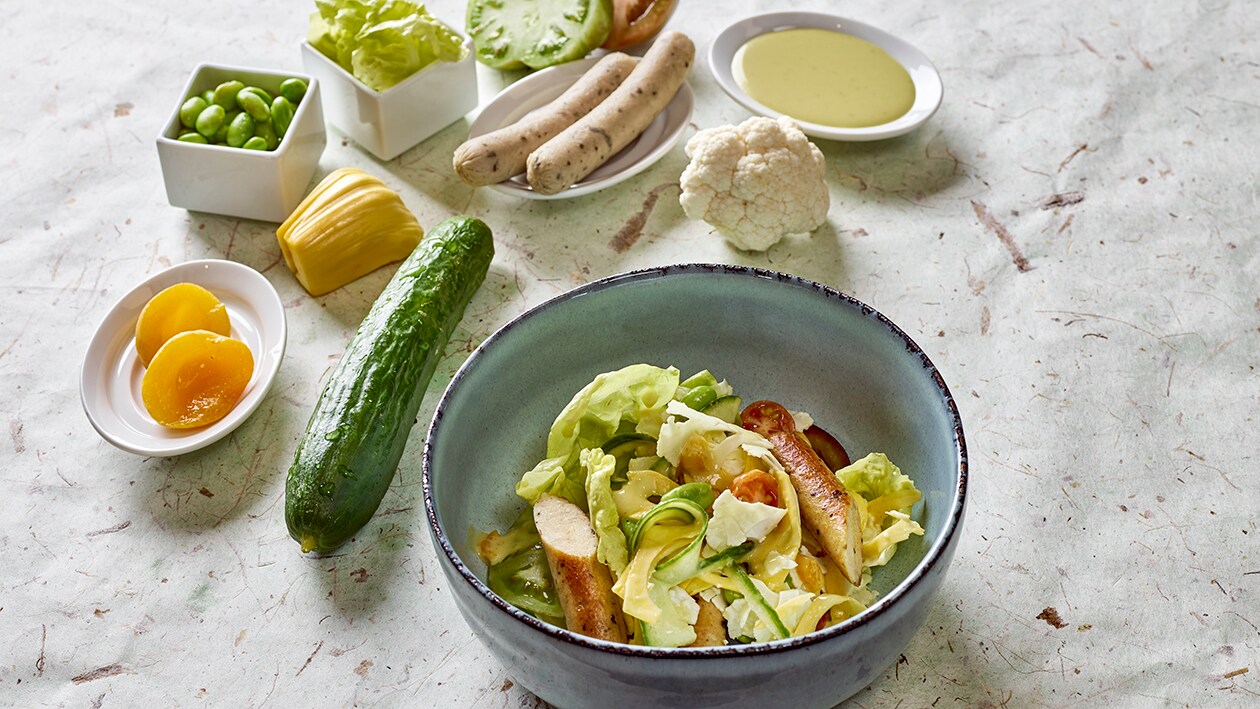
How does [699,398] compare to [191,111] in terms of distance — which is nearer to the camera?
[699,398]

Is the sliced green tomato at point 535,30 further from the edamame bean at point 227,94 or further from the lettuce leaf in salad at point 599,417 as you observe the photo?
the lettuce leaf in salad at point 599,417

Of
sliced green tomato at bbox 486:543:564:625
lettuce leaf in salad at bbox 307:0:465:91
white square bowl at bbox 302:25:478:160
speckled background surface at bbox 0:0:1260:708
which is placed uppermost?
lettuce leaf in salad at bbox 307:0:465:91

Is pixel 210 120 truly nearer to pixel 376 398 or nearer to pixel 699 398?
pixel 376 398

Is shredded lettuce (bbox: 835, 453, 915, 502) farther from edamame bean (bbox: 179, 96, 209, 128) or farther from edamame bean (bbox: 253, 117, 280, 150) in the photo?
edamame bean (bbox: 179, 96, 209, 128)

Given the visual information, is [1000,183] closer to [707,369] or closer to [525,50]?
[707,369]

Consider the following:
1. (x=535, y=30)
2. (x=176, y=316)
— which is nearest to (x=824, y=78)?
(x=535, y=30)

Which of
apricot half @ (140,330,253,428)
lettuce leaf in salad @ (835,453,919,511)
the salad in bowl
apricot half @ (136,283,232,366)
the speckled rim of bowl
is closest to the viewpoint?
the speckled rim of bowl

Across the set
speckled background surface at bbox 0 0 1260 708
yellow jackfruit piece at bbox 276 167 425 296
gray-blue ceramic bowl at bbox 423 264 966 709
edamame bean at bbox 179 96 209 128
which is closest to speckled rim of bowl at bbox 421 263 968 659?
gray-blue ceramic bowl at bbox 423 264 966 709
